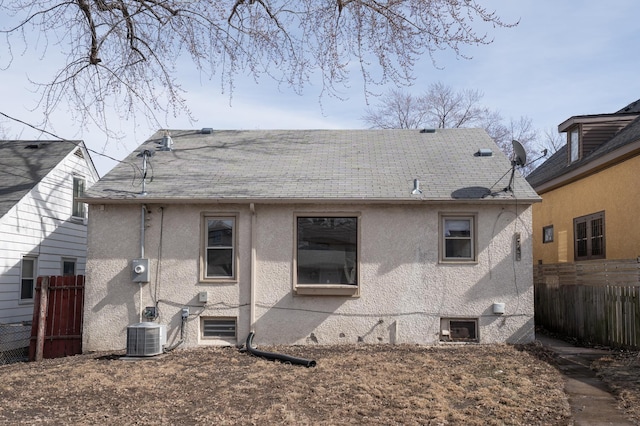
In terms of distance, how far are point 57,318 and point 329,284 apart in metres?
5.64

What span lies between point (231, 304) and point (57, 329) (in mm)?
3707

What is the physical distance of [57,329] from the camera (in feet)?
42.4

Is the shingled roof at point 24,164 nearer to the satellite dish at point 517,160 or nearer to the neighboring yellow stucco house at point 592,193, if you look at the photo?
the satellite dish at point 517,160

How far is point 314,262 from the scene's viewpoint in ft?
41.1

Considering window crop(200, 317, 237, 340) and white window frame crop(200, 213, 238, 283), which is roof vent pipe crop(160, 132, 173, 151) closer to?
white window frame crop(200, 213, 238, 283)

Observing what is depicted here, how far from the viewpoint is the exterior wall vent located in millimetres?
11289

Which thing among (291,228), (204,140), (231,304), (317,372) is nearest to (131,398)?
(317,372)

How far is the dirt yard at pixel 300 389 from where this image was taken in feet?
24.2

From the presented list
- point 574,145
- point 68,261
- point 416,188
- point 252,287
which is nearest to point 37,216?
point 68,261

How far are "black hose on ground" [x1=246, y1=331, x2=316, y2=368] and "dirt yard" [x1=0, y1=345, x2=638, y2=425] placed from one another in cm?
12

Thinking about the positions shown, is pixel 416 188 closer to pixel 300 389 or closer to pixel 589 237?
pixel 300 389

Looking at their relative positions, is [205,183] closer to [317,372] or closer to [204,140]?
[204,140]

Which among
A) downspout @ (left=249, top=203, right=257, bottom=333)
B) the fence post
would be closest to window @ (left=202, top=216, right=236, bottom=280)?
downspout @ (left=249, top=203, right=257, bottom=333)

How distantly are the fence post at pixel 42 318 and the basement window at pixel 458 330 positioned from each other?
794 cm
